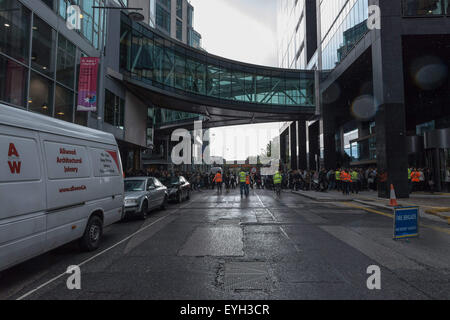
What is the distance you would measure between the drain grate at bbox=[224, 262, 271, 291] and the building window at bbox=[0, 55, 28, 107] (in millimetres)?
11652

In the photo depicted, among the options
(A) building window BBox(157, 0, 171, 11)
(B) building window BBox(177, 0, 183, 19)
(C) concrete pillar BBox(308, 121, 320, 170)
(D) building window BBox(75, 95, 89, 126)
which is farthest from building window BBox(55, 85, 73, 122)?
(B) building window BBox(177, 0, 183, 19)

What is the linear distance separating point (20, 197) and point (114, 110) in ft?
57.9

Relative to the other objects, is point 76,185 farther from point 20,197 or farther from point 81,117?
point 81,117

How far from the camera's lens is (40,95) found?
13.6 m

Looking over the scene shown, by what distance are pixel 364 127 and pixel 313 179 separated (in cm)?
1095

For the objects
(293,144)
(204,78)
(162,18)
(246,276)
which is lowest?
(246,276)

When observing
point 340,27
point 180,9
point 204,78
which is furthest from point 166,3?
point 340,27

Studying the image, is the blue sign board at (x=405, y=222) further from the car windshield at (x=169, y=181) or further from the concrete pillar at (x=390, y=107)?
the car windshield at (x=169, y=181)

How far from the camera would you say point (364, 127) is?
31688 mm

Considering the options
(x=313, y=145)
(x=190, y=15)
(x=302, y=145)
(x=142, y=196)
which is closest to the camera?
(x=142, y=196)

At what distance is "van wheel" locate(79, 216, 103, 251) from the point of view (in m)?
5.71

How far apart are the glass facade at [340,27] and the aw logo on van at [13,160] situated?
71.8 ft

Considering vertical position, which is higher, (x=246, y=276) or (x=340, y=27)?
(x=340, y=27)
